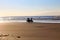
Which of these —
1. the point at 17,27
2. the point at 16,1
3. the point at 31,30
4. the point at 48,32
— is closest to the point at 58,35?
the point at 48,32

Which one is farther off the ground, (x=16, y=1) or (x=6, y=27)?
(x=16, y=1)

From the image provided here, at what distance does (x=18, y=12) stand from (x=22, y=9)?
0.05 meters

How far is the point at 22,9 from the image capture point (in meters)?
0.97

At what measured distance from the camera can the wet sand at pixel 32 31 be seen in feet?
2.77

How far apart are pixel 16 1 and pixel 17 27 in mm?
243

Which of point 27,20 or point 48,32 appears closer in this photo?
point 48,32

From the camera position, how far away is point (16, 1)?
3.20 feet

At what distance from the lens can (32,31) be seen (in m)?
0.87

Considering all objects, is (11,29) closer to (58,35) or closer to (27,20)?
(27,20)

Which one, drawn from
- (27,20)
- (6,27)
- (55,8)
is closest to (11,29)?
(6,27)

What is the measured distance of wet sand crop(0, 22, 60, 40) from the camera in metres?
0.84

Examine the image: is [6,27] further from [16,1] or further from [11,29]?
[16,1]

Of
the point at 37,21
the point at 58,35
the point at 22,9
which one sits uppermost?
the point at 22,9

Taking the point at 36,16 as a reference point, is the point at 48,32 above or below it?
below
